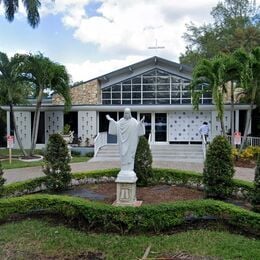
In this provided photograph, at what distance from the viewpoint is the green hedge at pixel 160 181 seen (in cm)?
891

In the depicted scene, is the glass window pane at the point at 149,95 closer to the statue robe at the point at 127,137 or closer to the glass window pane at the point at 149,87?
the glass window pane at the point at 149,87

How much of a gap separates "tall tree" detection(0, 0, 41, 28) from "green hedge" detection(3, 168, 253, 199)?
12.8 meters

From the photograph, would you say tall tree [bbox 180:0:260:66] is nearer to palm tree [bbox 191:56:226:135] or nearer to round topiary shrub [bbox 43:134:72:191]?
palm tree [bbox 191:56:226:135]

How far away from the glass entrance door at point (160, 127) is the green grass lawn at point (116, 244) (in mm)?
17353

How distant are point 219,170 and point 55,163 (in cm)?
426

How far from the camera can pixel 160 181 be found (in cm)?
1080

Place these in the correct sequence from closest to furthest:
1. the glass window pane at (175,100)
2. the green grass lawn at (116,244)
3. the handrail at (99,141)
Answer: the green grass lawn at (116,244) < the handrail at (99,141) < the glass window pane at (175,100)

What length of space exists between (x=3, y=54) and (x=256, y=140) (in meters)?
15.0

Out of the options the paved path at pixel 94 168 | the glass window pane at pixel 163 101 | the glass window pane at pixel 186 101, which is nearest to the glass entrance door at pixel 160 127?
the glass window pane at pixel 163 101

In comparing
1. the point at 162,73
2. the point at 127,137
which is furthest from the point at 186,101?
the point at 127,137

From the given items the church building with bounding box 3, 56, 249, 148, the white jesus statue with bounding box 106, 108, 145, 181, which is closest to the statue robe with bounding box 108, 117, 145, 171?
the white jesus statue with bounding box 106, 108, 145, 181

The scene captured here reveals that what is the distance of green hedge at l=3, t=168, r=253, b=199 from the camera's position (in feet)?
29.2

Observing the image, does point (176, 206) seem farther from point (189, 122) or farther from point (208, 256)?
point (189, 122)

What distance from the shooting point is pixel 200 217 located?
22.9 feet
